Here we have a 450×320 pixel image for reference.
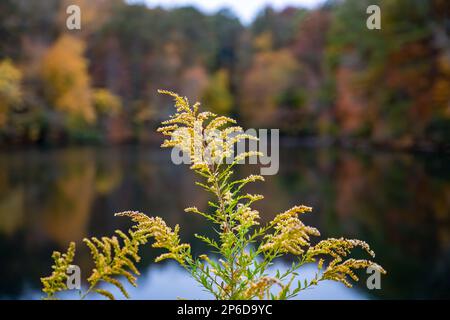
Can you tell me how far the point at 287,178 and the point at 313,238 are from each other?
9.27m

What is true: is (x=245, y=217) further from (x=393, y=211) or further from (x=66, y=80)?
(x=66, y=80)

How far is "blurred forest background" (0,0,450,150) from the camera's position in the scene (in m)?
24.9

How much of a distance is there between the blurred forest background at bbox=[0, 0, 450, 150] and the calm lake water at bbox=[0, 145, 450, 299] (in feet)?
14.1

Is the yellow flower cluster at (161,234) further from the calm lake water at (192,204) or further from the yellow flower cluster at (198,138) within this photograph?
the calm lake water at (192,204)

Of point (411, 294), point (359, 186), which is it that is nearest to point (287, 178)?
point (359, 186)

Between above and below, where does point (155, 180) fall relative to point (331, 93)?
below

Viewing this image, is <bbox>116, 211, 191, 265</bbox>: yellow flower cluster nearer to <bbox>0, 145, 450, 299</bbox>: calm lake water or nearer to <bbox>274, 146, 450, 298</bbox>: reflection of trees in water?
<bbox>0, 145, 450, 299</bbox>: calm lake water

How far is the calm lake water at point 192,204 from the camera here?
808 cm

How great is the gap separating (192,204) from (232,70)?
31987 mm

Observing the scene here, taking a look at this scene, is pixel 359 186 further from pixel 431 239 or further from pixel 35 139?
pixel 35 139

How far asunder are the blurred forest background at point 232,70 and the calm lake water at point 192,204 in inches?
170

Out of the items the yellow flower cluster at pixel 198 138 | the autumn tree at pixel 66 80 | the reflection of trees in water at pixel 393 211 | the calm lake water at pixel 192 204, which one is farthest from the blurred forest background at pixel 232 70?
the yellow flower cluster at pixel 198 138

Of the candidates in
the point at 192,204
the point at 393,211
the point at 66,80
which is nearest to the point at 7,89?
the point at 192,204

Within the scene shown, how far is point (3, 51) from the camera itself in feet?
83.6
